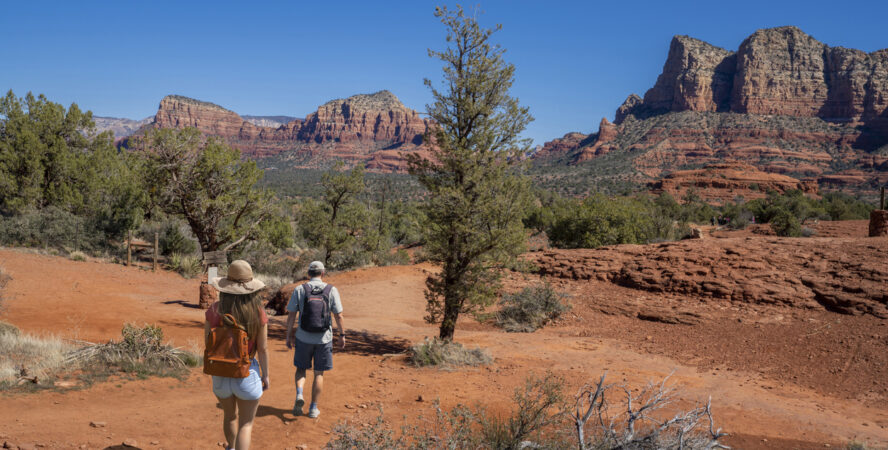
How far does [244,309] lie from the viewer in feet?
12.4

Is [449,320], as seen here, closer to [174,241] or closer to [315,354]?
[315,354]

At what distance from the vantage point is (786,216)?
960 inches

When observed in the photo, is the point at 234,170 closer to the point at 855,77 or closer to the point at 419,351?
the point at 419,351

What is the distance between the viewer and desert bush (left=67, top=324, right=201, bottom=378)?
6.57m

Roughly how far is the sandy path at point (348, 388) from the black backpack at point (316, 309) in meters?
1.05

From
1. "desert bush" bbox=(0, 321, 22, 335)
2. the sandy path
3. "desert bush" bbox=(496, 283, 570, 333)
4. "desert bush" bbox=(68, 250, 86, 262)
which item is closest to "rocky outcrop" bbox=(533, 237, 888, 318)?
"desert bush" bbox=(496, 283, 570, 333)

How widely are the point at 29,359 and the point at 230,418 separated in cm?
456

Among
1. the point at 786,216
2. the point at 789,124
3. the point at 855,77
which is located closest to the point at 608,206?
the point at 786,216

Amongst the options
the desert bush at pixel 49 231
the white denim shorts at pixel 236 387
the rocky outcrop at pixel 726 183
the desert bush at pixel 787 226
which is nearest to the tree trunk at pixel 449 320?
the white denim shorts at pixel 236 387

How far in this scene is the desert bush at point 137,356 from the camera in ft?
21.6

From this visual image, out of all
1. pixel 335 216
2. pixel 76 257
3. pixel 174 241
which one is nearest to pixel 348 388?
pixel 335 216

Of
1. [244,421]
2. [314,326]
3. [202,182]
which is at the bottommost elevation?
[244,421]

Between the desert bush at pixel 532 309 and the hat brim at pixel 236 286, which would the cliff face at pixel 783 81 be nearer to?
the desert bush at pixel 532 309

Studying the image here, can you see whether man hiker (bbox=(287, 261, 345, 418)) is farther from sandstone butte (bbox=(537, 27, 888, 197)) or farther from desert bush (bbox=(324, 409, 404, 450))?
sandstone butte (bbox=(537, 27, 888, 197))
